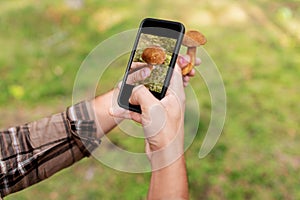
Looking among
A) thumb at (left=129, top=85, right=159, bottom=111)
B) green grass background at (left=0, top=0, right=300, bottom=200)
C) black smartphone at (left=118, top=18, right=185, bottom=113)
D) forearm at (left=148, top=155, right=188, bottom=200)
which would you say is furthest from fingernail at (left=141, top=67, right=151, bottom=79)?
green grass background at (left=0, top=0, right=300, bottom=200)

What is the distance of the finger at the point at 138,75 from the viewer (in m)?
1.34

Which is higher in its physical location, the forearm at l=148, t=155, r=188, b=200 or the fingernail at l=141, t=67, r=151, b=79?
the fingernail at l=141, t=67, r=151, b=79

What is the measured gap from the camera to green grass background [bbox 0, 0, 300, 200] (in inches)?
109

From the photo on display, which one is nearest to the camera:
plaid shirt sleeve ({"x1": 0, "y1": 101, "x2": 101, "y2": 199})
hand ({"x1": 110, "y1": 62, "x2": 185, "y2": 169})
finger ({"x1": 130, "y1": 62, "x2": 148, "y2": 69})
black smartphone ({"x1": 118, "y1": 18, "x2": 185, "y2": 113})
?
hand ({"x1": 110, "y1": 62, "x2": 185, "y2": 169})

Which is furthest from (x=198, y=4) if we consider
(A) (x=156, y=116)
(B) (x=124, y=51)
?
(A) (x=156, y=116)

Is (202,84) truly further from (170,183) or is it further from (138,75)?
(170,183)

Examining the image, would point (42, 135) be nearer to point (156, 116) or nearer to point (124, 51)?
point (156, 116)

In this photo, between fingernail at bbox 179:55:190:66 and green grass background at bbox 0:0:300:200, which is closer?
fingernail at bbox 179:55:190:66

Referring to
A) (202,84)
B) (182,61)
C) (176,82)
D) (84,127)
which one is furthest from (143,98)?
(202,84)

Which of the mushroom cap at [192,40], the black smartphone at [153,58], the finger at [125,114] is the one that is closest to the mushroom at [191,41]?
the mushroom cap at [192,40]

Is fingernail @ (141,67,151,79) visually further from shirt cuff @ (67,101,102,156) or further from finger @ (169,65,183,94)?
shirt cuff @ (67,101,102,156)

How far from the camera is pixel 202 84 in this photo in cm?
366

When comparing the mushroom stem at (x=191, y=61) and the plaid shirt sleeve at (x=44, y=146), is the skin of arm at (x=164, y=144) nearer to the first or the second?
the mushroom stem at (x=191, y=61)

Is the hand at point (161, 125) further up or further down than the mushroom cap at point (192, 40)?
further down
